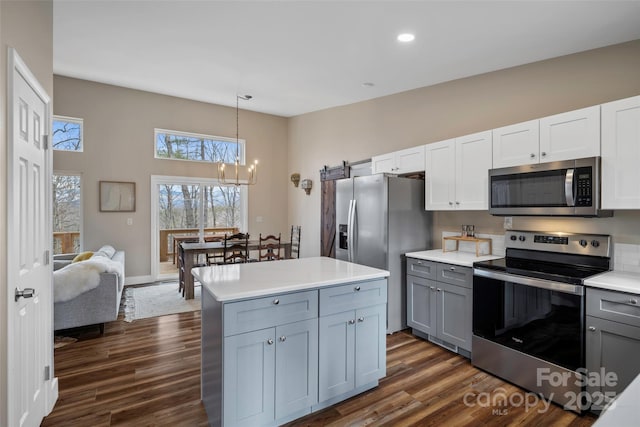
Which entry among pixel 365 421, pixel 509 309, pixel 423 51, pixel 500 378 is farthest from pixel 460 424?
pixel 423 51

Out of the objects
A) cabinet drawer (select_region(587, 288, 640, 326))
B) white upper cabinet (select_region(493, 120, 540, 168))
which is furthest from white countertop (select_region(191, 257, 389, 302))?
white upper cabinet (select_region(493, 120, 540, 168))

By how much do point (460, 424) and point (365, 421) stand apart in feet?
2.04

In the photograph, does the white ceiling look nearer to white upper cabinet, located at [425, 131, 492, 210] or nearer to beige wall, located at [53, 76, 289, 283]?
beige wall, located at [53, 76, 289, 283]

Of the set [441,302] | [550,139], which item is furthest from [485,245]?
[550,139]

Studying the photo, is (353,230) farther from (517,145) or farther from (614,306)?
(614,306)

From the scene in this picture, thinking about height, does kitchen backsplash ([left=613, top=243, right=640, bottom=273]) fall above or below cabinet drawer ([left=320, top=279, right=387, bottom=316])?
above

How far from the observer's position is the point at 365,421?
2127mm

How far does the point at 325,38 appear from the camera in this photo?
128 inches

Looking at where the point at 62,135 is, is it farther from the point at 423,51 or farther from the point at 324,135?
the point at 423,51

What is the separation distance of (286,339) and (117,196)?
16.3 feet

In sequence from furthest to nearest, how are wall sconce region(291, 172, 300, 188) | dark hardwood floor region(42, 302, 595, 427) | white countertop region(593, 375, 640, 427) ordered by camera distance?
wall sconce region(291, 172, 300, 188) < dark hardwood floor region(42, 302, 595, 427) < white countertop region(593, 375, 640, 427)

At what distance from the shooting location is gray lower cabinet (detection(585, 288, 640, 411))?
1991 mm

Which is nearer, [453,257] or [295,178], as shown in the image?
[453,257]

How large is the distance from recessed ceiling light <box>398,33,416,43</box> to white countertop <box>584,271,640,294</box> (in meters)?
2.50
